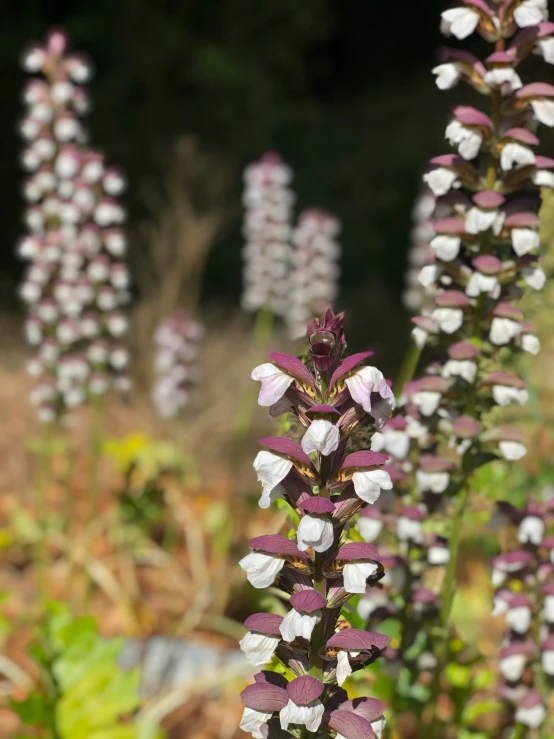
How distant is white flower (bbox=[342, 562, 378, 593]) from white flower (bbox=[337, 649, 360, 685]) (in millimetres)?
85

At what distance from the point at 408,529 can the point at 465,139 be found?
774mm

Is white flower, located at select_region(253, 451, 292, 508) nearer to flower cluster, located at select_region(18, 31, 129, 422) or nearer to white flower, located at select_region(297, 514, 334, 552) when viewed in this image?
white flower, located at select_region(297, 514, 334, 552)

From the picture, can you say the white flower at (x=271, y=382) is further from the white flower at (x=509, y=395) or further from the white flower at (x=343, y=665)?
the white flower at (x=509, y=395)

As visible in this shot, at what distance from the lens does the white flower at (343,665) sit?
1030 millimetres

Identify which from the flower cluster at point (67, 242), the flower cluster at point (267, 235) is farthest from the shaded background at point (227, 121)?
the flower cluster at point (67, 242)

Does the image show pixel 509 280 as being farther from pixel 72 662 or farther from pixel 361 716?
pixel 72 662

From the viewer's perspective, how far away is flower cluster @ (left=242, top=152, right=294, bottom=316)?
4.02m

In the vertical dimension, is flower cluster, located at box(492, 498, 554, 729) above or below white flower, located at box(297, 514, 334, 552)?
below

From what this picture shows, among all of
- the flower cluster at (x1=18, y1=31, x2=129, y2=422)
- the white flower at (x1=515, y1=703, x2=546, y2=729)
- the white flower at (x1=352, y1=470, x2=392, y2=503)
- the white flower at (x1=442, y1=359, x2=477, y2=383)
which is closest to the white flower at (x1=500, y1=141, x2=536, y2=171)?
the white flower at (x1=442, y1=359, x2=477, y2=383)

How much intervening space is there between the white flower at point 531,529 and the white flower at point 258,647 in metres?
0.74

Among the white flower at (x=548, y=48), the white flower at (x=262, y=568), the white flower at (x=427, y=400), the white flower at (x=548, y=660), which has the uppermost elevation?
the white flower at (x=548, y=48)

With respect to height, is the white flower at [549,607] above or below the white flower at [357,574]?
below

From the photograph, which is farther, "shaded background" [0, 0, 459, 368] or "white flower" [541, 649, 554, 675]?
"shaded background" [0, 0, 459, 368]

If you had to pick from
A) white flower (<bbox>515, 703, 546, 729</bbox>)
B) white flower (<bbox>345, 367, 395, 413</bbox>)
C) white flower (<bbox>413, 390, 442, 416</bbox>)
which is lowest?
white flower (<bbox>515, 703, 546, 729</bbox>)
